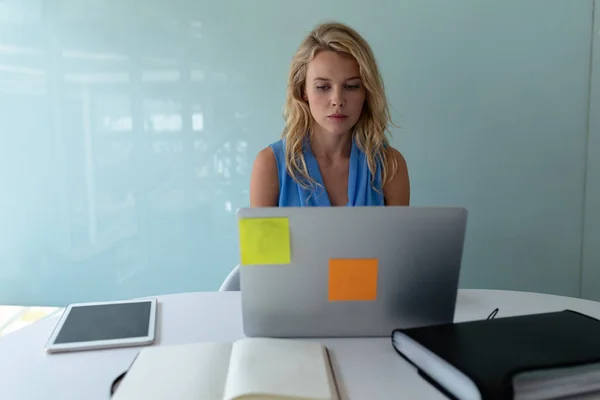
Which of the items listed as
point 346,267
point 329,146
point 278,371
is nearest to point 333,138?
point 329,146

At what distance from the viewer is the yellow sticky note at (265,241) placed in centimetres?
83

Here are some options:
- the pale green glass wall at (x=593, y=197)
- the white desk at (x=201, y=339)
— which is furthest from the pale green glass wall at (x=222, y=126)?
the white desk at (x=201, y=339)

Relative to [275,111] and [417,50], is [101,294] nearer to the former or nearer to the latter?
[275,111]

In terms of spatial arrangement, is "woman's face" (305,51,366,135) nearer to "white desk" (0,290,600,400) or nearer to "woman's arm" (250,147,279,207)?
"woman's arm" (250,147,279,207)

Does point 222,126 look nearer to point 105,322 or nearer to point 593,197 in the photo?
point 105,322

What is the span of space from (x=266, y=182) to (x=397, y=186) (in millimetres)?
420

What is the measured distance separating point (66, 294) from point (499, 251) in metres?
1.80

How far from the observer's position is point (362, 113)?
5.42 feet

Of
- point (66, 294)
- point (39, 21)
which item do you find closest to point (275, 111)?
point (39, 21)

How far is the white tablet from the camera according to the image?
0.90 m

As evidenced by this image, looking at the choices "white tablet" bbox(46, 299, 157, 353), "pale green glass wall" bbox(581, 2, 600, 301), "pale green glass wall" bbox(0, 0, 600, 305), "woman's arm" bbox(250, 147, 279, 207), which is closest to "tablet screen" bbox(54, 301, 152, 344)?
"white tablet" bbox(46, 299, 157, 353)

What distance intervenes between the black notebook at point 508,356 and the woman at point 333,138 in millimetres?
799

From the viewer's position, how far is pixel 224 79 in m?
2.00

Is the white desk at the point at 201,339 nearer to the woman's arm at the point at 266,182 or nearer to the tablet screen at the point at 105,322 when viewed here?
the tablet screen at the point at 105,322
